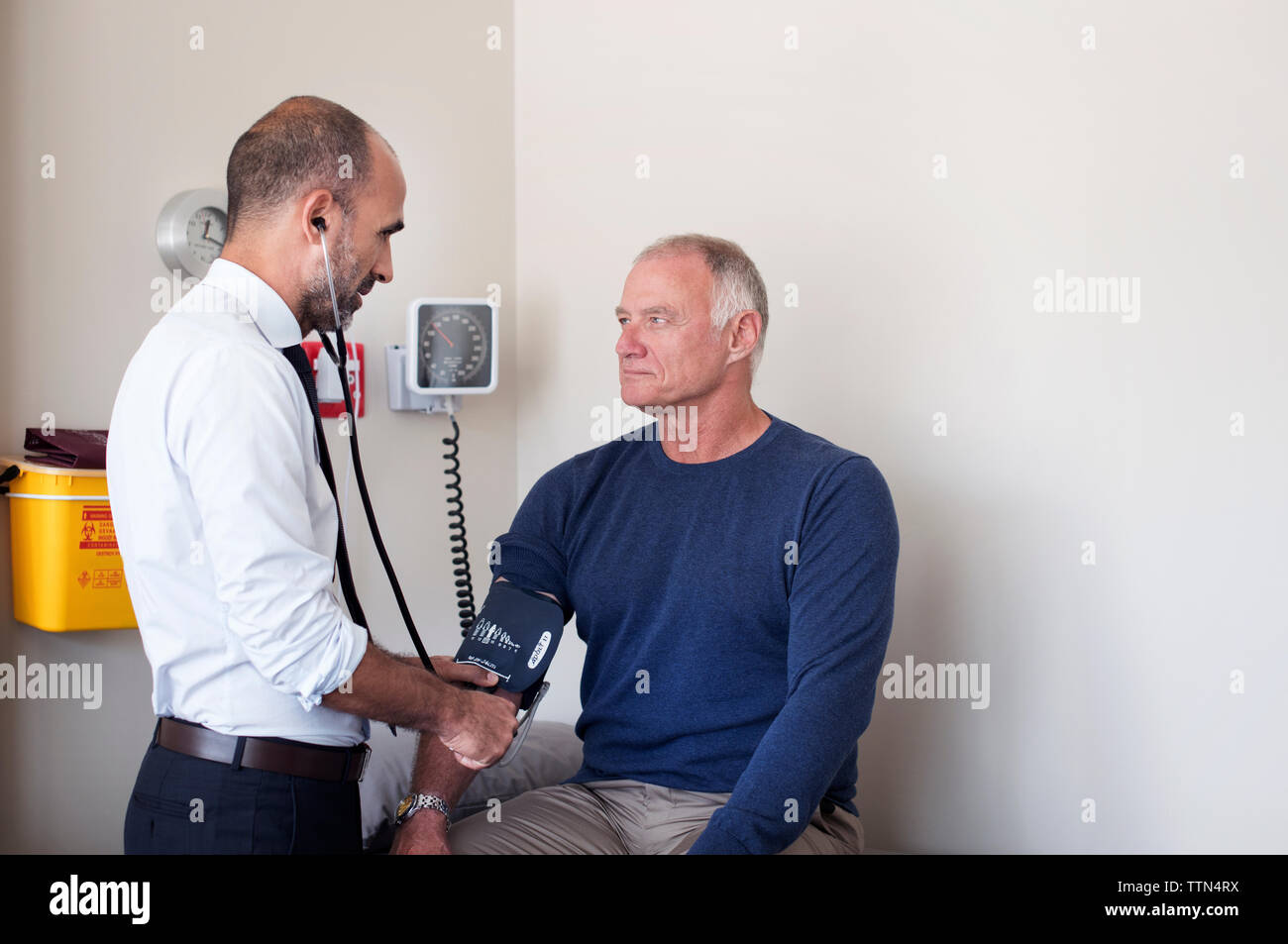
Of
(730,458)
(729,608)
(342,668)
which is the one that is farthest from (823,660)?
(342,668)

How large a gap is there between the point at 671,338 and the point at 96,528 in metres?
1.05

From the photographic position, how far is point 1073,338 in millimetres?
1991

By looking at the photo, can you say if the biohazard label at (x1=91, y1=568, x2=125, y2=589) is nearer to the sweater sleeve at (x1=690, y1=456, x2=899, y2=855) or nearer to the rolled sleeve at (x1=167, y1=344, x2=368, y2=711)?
the rolled sleeve at (x1=167, y1=344, x2=368, y2=711)

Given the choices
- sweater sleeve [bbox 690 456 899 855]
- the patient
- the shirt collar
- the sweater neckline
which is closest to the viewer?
the shirt collar

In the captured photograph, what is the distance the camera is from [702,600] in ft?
6.23

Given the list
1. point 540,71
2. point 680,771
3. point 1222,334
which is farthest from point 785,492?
point 540,71

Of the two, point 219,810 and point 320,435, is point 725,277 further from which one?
point 219,810

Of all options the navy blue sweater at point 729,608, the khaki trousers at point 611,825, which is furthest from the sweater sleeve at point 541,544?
the khaki trousers at point 611,825

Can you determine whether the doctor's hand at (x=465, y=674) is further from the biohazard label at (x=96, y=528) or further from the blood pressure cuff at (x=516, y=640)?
the biohazard label at (x=96, y=528)

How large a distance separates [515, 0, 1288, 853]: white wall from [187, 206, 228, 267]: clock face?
100 centimetres

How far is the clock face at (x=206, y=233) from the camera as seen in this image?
7.25 feet

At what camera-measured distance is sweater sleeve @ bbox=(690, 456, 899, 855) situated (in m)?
1.62

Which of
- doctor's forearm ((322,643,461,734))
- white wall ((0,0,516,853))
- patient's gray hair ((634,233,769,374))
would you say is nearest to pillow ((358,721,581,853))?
white wall ((0,0,516,853))

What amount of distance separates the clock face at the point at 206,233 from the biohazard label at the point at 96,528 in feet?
1.85
